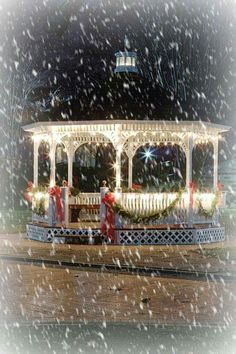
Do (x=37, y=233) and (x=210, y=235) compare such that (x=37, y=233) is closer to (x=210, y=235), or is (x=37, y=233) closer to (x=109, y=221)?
(x=109, y=221)

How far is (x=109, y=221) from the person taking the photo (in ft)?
78.0

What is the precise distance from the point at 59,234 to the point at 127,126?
405cm

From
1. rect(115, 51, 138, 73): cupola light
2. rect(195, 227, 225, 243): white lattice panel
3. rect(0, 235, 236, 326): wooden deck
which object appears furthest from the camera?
rect(115, 51, 138, 73): cupola light

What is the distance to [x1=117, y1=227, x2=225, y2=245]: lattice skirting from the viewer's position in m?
23.8

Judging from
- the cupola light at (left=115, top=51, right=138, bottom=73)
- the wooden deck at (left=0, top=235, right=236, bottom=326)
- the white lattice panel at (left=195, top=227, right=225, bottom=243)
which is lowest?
the white lattice panel at (left=195, top=227, right=225, bottom=243)

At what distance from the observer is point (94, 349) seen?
8.15 metres

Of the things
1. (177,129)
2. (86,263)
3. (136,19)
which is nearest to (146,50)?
(136,19)

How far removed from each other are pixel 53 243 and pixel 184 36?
32.0m

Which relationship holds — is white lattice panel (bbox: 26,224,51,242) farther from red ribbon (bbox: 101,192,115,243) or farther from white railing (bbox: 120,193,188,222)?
white railing (bbox: 120,193,188,222)

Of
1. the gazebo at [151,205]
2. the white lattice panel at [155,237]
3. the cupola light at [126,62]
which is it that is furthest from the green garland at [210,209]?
the cupola light at [126,62]

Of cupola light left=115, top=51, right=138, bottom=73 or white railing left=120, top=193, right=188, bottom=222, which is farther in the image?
cupola light left=115, top=51, right=138, bottom=73

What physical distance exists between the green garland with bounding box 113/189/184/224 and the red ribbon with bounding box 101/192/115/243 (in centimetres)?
24

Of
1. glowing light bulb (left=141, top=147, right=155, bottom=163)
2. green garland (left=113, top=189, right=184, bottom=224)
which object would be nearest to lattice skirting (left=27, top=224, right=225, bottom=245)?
green garland (left=113, top=189, right=184, bottom=224)

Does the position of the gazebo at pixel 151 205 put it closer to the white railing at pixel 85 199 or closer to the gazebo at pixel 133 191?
the gazebo at pixel 133 191
